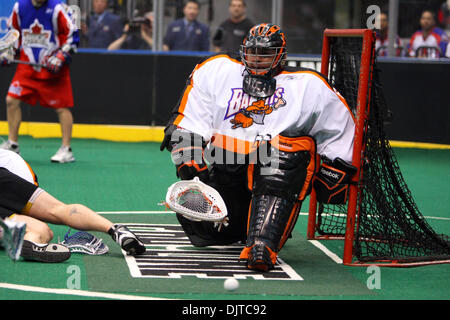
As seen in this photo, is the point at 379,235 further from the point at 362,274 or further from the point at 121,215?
the point at 121,215

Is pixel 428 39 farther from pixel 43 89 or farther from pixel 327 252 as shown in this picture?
pixel 327 252

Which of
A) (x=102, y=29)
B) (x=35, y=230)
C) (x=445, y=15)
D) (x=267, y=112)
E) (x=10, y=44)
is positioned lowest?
(x=35, y=230)

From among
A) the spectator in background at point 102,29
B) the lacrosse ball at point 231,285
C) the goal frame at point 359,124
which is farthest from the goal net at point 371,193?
the spectator in background at point 102,29

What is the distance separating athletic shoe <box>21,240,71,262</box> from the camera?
4.37 m

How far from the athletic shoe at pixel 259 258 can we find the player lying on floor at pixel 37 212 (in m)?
0.61

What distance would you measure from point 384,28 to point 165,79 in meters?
2.85

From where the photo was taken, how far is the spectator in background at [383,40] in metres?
10.7

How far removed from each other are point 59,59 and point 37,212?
395 centimetres

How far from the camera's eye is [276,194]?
455 cm

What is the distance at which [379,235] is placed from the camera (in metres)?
5.07

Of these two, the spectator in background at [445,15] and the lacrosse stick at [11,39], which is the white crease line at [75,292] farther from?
the spectator in background at [445,15]

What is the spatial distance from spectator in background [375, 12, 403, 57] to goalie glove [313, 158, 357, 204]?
6.19m

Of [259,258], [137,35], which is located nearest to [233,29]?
[137,35]

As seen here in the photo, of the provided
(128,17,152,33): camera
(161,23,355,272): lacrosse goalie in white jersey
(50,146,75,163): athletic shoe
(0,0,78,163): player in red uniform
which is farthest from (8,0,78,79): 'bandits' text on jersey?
(161,23,355,272): lacrosse goalie in white jersey
